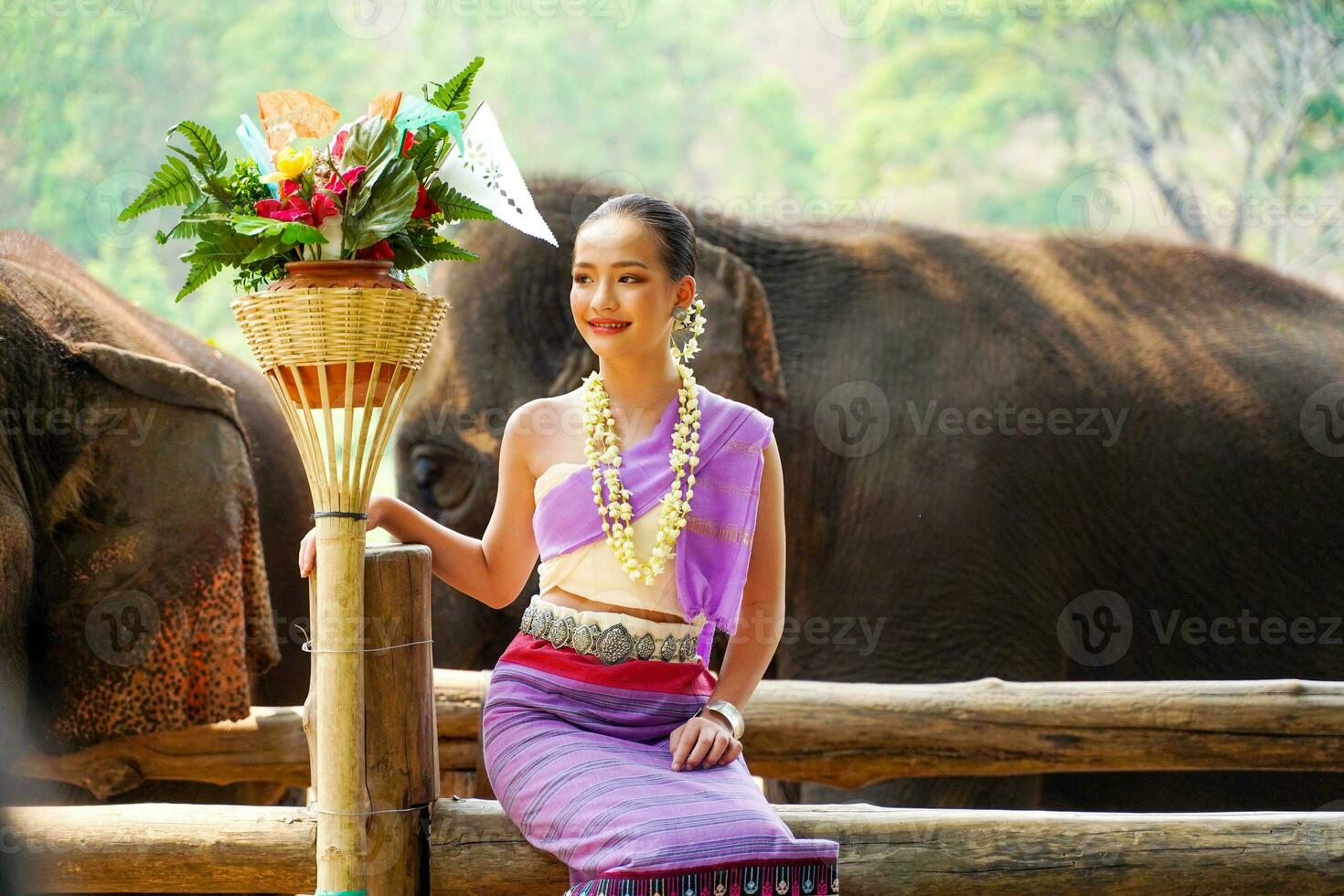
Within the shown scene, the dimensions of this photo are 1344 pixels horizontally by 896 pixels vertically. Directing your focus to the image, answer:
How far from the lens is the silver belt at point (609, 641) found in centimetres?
174

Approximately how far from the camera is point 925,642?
3.74 m

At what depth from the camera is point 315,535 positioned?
5.61 feet

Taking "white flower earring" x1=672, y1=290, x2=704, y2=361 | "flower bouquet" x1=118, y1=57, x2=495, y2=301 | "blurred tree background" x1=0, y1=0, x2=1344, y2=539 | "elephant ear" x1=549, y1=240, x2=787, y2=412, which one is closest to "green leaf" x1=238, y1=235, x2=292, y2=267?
"flower bouquet" x1=118, y1=57, x2=495, y2=301

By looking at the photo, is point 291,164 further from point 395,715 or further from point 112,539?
point 112,539

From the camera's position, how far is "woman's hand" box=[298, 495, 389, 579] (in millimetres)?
1732

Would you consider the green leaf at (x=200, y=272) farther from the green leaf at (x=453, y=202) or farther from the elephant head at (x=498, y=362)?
the elephant head at (x=498, y=362)

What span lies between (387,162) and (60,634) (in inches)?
60.8

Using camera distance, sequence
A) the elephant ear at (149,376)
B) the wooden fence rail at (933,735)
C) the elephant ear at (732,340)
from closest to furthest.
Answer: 1. the wooden fence rail at (933,735)
2. the elephant ear at (149,376)
3. the elephant ear at (732,340)

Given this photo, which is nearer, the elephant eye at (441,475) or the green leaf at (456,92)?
the green leaf at (456,92)

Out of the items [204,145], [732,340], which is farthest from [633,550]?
[732,340]

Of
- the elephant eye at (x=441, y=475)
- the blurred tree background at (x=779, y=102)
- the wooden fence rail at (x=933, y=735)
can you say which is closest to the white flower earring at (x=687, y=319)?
the wooden fence rail at (x=933, y=735)

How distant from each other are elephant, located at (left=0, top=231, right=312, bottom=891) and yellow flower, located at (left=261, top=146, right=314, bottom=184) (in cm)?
134

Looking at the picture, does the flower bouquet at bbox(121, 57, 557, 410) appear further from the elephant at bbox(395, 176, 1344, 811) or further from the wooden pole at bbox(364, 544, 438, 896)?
the elephant at bbox(395, 176, 1344, 811)

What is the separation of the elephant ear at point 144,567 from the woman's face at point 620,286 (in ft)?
4.74
